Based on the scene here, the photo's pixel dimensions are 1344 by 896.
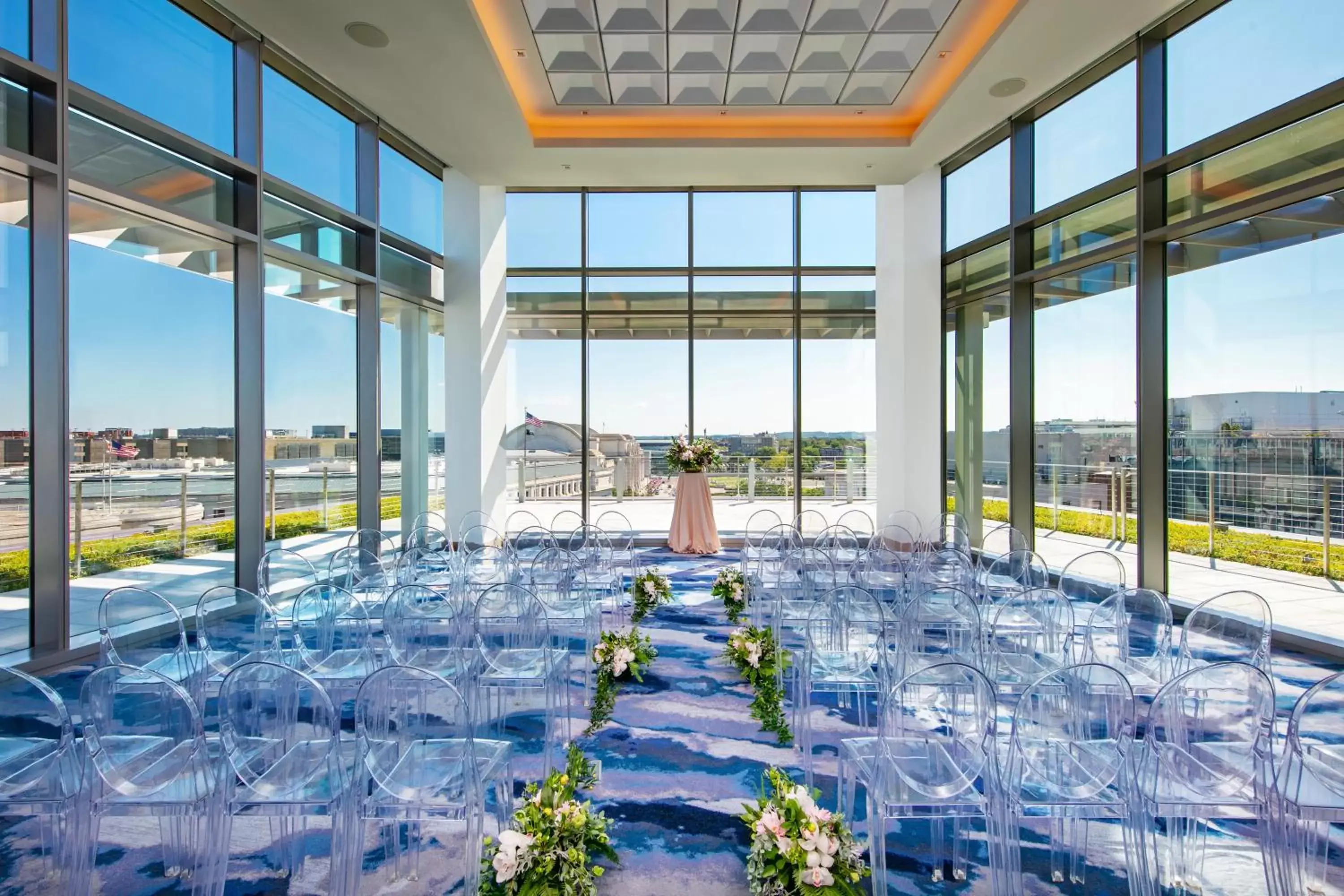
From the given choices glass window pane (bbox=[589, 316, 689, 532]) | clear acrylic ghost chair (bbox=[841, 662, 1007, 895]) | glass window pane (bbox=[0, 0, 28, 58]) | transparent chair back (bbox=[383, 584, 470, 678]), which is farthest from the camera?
glass window pane (bbox=[589, 316, 689, 532])

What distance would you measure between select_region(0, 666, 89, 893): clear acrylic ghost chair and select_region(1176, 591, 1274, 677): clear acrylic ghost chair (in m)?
4.23

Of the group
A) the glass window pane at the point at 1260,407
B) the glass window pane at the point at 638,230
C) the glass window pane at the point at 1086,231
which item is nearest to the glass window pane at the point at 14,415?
the glass window pane at the point at 638,230

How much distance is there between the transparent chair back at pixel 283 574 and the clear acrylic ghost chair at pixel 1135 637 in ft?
14.9

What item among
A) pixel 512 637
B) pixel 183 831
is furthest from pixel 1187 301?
pixel 183 831

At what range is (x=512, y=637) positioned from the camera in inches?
165

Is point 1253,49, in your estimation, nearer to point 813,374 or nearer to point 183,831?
point 813,374

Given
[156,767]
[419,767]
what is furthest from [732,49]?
[156,767]

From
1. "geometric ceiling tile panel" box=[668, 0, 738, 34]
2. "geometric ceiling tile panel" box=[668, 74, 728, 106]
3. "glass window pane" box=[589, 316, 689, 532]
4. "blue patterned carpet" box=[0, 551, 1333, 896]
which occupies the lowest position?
"blue patterned carpet" box=[0, 551, 1333, 896]

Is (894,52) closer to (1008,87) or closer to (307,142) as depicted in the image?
(1008,87)

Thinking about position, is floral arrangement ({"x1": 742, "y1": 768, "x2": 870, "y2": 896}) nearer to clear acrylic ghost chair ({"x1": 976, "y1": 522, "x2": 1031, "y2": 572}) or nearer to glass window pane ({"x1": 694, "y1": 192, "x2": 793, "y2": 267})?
clear acrylic ghost chair ({"x1": 976, "y1": 522, "x2": 1031, "y2": 572})

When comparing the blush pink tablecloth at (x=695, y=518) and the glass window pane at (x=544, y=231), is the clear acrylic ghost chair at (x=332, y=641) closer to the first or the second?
the blush pink tablecloth at (x=695, y=518)

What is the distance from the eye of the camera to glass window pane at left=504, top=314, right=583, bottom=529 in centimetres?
897

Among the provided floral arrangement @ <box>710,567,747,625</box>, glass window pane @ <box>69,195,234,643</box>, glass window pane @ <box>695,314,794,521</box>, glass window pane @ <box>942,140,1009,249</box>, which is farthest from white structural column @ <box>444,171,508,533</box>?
glass window pane @ <box>942,140,1009,249</box>

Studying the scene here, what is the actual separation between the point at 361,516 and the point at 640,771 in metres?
A: 4.96
